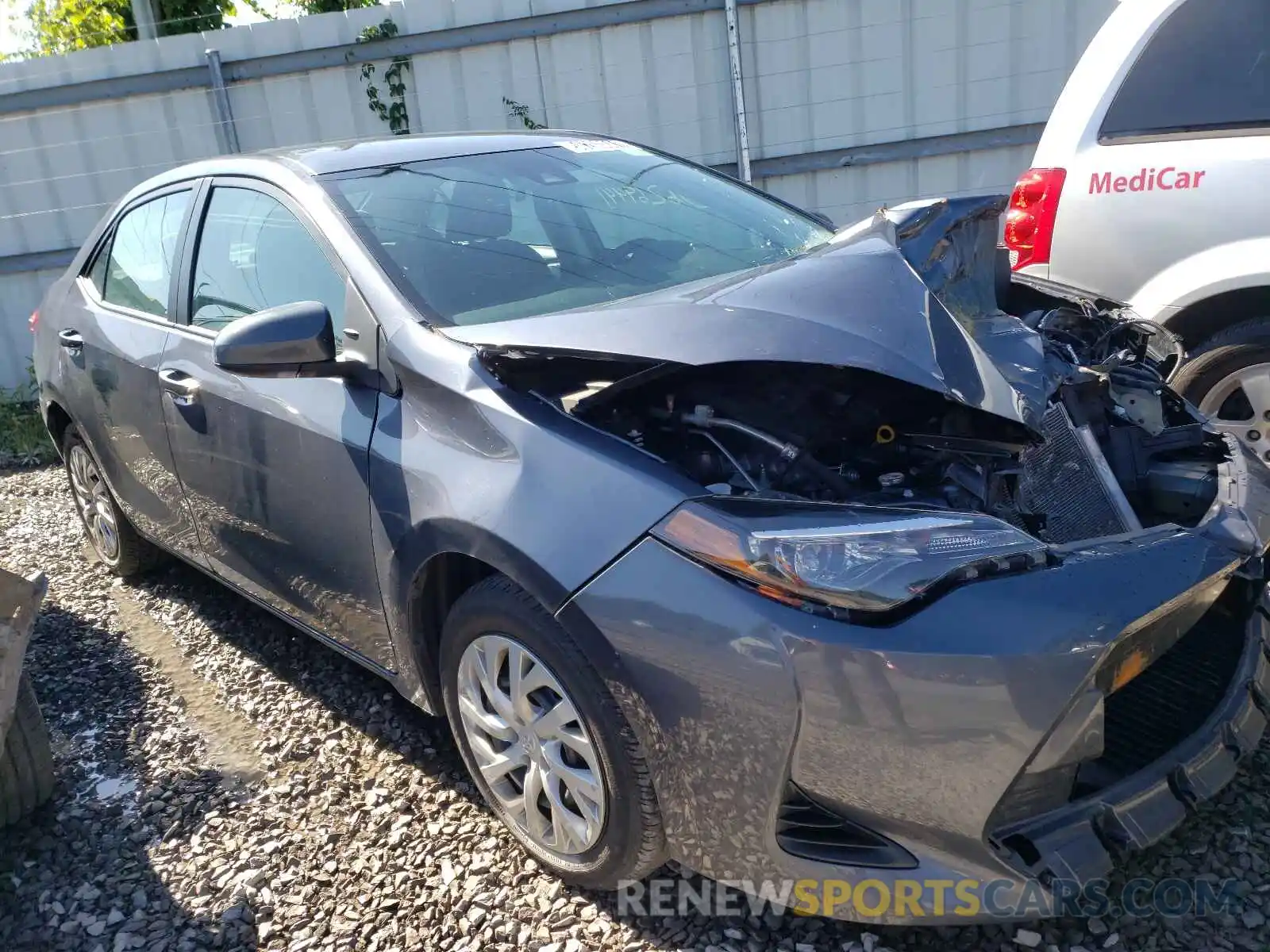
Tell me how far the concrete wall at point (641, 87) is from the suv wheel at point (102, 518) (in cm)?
403

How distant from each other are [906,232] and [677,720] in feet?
5.43

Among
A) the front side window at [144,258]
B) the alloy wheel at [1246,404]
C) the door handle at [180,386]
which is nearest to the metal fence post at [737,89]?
the alloy wheel at [1246,404]

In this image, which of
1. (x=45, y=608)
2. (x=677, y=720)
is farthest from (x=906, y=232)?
(x=45, y=608)

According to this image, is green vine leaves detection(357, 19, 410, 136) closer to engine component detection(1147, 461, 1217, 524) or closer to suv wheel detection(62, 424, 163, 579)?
suv wheel detection(62, 424, 163, 579)

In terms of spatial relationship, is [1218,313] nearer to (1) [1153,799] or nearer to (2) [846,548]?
(1) [1153,799]

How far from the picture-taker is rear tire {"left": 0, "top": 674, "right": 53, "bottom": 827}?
2697mm

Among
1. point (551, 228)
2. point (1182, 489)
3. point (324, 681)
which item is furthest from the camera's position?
point (324, 681)

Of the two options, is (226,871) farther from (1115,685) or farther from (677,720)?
(1115,685)

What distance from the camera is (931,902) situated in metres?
1.73

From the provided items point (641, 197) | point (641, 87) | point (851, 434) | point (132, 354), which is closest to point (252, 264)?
point (132, 354)

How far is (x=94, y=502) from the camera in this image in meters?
4.41

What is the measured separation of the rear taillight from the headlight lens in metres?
2.44

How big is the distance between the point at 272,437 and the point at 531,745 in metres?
1.18

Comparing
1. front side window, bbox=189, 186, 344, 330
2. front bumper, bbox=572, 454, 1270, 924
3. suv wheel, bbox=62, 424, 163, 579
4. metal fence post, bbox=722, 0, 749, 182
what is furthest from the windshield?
metal fence post, bbox=722, 0, 749, 182
